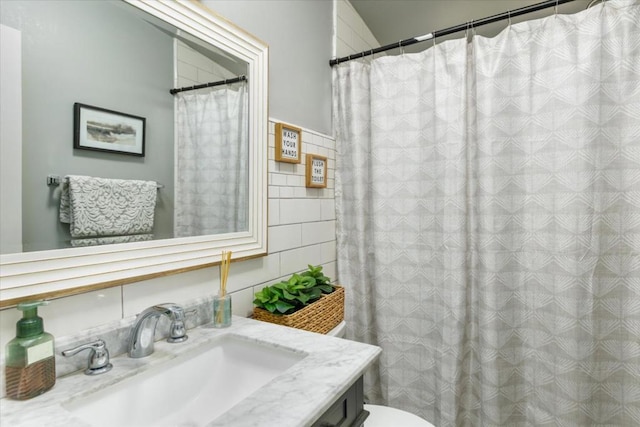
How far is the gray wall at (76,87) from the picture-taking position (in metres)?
0.76

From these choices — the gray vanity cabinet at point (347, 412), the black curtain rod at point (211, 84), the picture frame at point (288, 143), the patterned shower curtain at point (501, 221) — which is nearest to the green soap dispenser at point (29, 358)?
the gray vanity cabinet at point (347, 412)

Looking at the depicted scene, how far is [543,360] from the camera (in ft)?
4.82

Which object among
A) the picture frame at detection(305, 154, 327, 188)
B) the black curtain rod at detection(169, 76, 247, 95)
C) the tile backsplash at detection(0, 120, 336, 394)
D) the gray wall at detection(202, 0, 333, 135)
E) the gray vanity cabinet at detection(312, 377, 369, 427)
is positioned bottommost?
the gray vanity cabinet at detection(312, 377, 369, 427)

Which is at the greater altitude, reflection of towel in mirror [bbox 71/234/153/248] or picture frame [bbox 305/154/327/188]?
picture frame [bbox 305/154/327/188]

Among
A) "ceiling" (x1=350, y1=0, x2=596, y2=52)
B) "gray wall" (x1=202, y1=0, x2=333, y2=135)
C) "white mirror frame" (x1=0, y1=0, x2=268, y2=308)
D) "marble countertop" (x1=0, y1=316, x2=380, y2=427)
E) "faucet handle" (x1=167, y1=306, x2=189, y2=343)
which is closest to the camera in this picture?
"marble countertop" (x1=0, y1=316, x2=380, y2=427)

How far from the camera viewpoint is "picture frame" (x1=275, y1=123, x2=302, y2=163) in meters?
A: 1.48

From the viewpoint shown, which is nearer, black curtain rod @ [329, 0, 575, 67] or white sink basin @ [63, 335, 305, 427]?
white sink basin @ [63, 335, 305, 427]

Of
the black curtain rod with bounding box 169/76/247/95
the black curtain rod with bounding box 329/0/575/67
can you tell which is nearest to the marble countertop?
the black curtain rod with bounding box 169/76/247/95

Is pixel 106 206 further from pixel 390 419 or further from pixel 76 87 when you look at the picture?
pixel 390 419

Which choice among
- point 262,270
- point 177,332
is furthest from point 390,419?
point 177,332

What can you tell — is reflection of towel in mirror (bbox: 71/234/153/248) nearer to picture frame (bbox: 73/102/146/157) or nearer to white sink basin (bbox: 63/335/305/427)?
picture frame (bbox: 73/102/146/157)

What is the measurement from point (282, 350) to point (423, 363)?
1068mm

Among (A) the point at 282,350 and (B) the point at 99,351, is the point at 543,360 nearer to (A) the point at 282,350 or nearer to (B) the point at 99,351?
(A) the point at 282,350

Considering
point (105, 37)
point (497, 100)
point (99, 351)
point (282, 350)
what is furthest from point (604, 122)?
point (99, 351)
